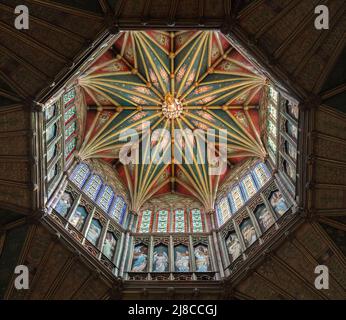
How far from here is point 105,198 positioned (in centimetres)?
2403

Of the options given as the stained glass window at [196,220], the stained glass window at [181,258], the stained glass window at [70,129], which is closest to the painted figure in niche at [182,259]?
the stained glass window at [181,258]

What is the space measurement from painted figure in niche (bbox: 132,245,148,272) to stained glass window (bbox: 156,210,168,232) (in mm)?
2285

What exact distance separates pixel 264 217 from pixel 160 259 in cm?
527

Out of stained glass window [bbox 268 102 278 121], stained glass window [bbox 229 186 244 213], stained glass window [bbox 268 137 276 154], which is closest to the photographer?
stained glass window [bbox 268 102 278 121]

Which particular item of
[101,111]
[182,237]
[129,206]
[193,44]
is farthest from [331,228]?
[101,111]

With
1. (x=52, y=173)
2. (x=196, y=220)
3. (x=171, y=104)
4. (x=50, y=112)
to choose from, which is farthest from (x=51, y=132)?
(x=171, y=104)

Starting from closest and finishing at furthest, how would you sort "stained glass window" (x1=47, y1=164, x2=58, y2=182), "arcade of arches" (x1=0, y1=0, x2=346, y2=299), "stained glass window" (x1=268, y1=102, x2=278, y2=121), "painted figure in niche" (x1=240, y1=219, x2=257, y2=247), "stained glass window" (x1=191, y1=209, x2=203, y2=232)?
"arcade of arches" (x1=0, y1=0, x2=346, y2=299), "stained glass window" (x1=47, y1=164, x2=58, y2=182), "painted figure in niche" (x1=240, y1=219, x2=257, y2=247), "stained glass window" (x1=268, y1=102, x2=278, y2=121), "stained glass window" (x1=191, y1=209, x2=203, y2=232)

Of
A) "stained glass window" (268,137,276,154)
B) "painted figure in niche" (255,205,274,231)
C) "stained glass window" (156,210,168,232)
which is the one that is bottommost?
"painted figure in niche" (255,205,274,231)

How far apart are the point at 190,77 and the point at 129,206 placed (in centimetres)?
969

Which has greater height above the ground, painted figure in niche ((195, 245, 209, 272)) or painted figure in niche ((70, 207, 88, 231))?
painted figure in niche ((70, 207, 88, 231))

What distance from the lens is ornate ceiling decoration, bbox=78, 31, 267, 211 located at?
2678 centimetres

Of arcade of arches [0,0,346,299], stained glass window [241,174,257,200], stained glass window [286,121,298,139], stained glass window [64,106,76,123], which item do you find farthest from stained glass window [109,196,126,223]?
stained glass window [286,121,298,139]

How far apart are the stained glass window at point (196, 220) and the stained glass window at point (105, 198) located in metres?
4.83

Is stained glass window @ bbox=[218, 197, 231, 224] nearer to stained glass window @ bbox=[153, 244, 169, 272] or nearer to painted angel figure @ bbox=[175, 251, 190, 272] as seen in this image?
painted angel figure @ bbox=[175, 251, 190, 272]
